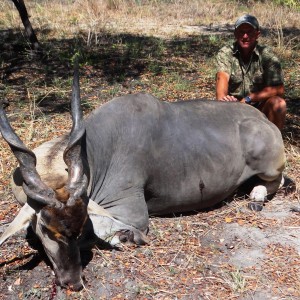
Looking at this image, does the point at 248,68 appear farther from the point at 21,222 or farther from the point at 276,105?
→ the point at 21,222

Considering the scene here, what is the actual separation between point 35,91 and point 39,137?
2.23 metres

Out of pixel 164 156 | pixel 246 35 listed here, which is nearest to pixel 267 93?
pixel 246 35

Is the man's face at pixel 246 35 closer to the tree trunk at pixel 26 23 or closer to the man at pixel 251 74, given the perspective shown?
the man at pixel 251 74

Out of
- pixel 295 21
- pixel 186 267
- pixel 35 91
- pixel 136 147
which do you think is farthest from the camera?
pixel 295 21

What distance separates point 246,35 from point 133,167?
102 inches

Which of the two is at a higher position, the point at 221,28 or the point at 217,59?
the point at 217,59

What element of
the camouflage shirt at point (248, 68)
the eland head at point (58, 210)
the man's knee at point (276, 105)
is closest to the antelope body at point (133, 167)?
the eland head at point (58, 210)

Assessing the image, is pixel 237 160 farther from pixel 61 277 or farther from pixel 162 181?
pixel 61 277

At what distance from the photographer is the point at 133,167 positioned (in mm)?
4680

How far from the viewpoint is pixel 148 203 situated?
4.98 metres

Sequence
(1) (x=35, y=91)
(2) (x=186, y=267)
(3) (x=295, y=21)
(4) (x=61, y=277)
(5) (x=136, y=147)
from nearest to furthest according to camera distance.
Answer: (4) (x=61, y=277) → (2) (x=186, y=267) → (5) (x=136, y=147) → (1) (x=35, y=91) → (3) (x=295, y=21)

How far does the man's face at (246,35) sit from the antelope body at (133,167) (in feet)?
3.55

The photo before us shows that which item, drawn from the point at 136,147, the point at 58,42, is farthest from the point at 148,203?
the point at 58,42

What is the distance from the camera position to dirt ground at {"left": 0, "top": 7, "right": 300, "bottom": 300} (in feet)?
12.9
